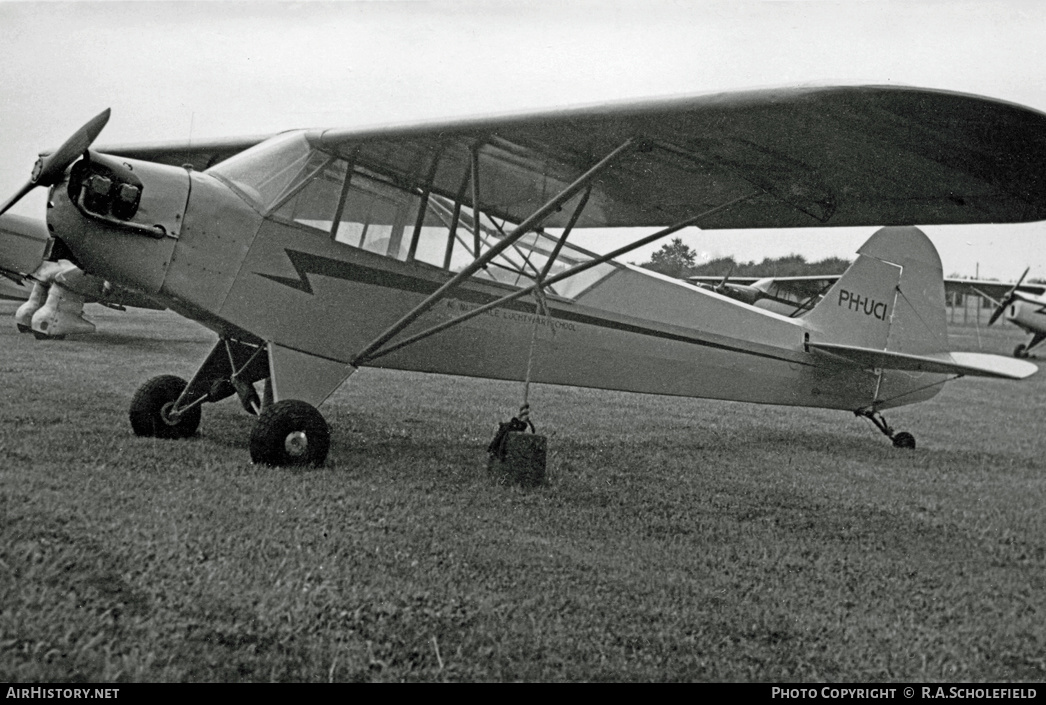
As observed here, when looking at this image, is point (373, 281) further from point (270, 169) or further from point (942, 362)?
point (942, 362)

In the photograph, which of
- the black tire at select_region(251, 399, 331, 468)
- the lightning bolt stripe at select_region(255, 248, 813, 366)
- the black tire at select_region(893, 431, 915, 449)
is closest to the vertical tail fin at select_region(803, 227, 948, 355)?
the black tire at select_region(893, 431, 915, 449)

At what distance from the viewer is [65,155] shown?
13.9 feet

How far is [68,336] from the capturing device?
13625 mm

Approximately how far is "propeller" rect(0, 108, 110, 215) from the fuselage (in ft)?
0.28

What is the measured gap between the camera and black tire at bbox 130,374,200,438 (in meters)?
5.37

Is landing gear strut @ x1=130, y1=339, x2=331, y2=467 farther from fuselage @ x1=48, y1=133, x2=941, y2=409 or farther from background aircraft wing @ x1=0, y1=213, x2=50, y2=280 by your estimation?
background aircraft wing @ x1=0, y1=213, x2=50, y2=280


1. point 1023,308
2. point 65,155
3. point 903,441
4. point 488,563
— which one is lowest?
point 488,563

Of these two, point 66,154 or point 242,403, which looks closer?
point 66,154

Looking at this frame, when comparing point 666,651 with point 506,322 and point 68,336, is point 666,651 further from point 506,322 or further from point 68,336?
point 68,336

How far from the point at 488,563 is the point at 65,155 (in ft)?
10.3

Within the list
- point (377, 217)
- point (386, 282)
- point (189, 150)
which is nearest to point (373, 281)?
point (386, 282)

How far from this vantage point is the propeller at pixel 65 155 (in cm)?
422
